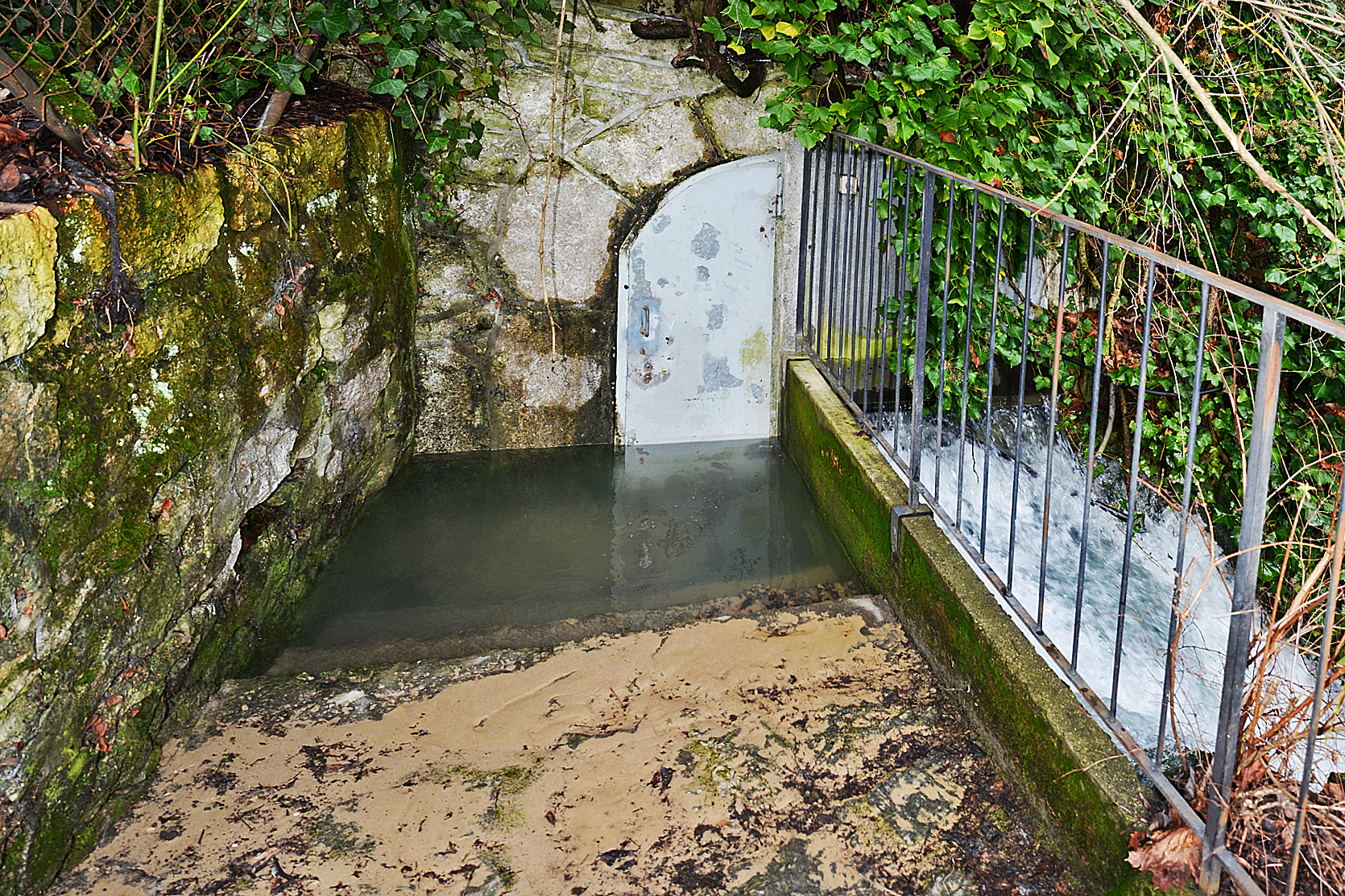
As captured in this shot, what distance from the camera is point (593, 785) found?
236 centimetres

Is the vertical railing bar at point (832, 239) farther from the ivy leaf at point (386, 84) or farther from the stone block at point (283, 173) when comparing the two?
the stone block at point (283, 173)

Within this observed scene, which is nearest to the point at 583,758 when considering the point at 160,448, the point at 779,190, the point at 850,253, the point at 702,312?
the point at 160,448

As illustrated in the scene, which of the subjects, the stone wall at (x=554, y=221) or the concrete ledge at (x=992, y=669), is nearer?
the concrete ledge at (x=992, y=669)

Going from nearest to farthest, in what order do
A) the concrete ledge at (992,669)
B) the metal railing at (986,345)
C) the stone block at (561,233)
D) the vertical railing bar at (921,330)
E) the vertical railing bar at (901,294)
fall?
the concrete ledge at (992,669), the vertical railing bar at (921,330), the metal railing at (986,345), the vertical railing bar at (901,294), the stone block at (561,233)

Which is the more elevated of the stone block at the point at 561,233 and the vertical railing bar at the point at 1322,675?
the stone block at the point at 561,233

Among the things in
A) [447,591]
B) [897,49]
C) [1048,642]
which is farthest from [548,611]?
[897,49]

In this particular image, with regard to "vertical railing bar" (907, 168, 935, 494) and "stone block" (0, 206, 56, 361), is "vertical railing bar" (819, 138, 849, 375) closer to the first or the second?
"vertical railing bar" (907, 168, 935, 494)

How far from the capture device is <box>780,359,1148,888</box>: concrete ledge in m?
2.00

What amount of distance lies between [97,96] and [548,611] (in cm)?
203

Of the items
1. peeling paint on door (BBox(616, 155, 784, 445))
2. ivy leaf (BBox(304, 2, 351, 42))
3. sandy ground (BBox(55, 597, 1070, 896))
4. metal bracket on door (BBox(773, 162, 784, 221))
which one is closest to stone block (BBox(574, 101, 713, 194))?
peeling paint on door (BBox(616, 155, 784, 445))

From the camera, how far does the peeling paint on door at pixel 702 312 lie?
468 centimetres

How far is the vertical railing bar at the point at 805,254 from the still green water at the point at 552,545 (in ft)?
2.23

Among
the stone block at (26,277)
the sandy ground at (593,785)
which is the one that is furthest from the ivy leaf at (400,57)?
the sandy ground at (593,785)

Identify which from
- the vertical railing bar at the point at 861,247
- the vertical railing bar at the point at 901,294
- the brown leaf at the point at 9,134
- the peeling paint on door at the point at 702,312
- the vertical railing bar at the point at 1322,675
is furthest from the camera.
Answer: the peeling paint on door at the point at 702,312
